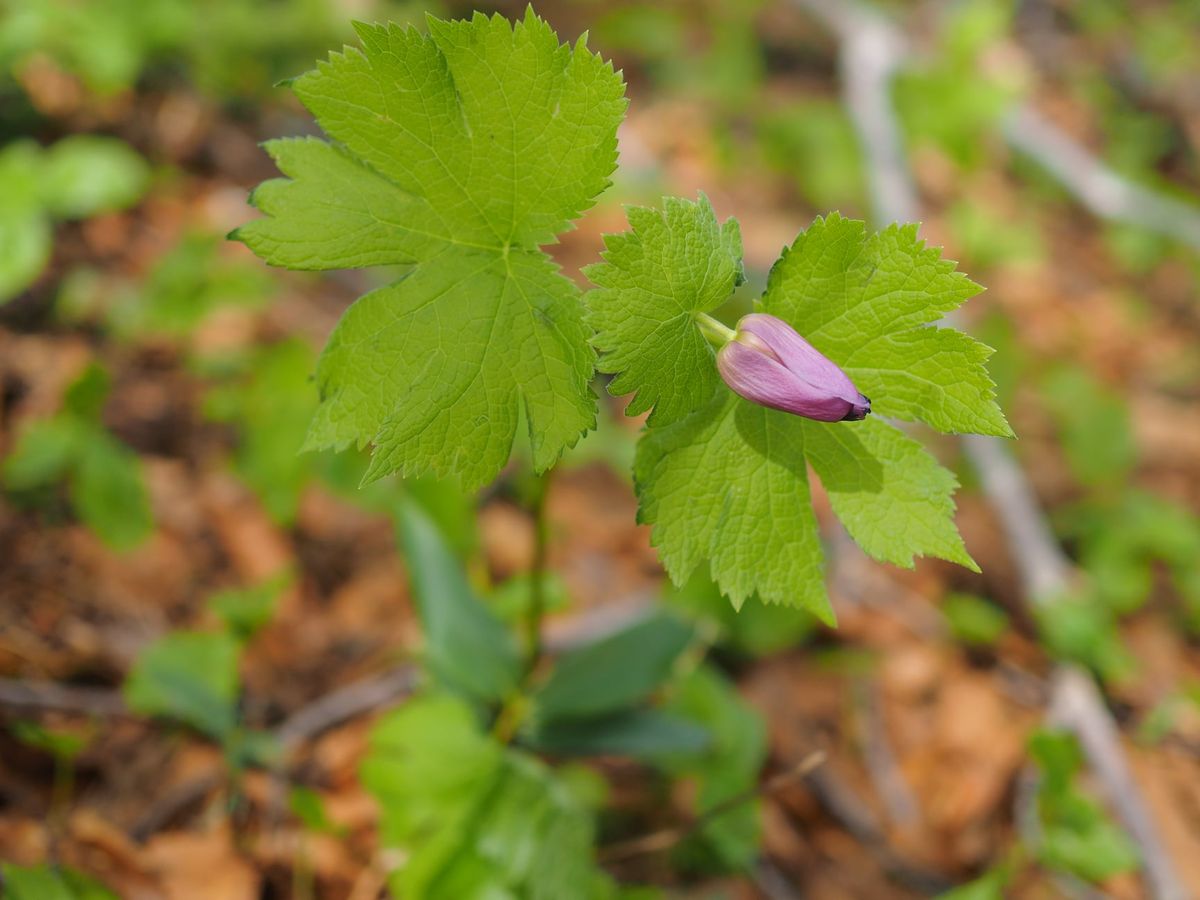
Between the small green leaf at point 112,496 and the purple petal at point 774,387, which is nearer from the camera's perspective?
the purple petal at point 774,387

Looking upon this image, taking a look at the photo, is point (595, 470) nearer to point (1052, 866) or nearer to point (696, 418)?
point (1052, 866)

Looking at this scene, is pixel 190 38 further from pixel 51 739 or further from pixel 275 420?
pixel 51 739

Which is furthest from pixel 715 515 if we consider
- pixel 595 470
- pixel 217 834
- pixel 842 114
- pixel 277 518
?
pixel 842 114

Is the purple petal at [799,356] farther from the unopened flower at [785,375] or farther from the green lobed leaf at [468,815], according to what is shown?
the green lobed leaf at [468,815]

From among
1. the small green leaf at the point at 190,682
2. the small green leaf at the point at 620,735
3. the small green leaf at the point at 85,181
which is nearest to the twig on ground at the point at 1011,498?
the small green leaf at the point at 620,735

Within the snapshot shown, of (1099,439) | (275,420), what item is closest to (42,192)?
(275,420)

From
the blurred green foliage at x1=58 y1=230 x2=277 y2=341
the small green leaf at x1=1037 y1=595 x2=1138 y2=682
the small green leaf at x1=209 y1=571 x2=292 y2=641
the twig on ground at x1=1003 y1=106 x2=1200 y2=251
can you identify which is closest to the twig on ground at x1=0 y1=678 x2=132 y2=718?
the small green leaf at x1=209 y1=571 x2=292 y2=641
